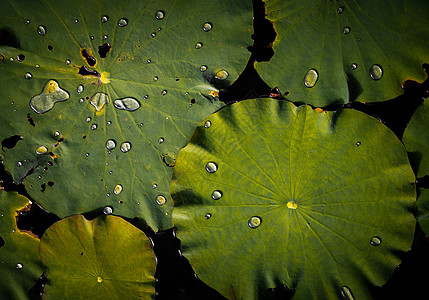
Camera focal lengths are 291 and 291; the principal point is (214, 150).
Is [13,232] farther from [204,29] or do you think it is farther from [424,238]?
[424,238]

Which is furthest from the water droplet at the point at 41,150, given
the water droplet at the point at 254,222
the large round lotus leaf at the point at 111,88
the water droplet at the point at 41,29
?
the water droplet at the point at 254,222

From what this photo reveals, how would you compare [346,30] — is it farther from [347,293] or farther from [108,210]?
[108,210]

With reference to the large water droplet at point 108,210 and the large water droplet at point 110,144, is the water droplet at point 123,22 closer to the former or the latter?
the large water droplet at point 110,144

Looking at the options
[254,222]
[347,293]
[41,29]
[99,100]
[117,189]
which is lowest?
[347,293]

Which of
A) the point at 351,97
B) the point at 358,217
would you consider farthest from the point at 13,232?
the point at 351,97

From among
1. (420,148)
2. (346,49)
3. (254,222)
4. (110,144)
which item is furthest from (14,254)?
(420,148)

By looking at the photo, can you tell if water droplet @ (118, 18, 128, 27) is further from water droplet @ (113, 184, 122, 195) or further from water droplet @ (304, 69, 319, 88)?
water droplet @ (304, 69, 319, 88)

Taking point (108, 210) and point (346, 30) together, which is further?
point (108, 210)
